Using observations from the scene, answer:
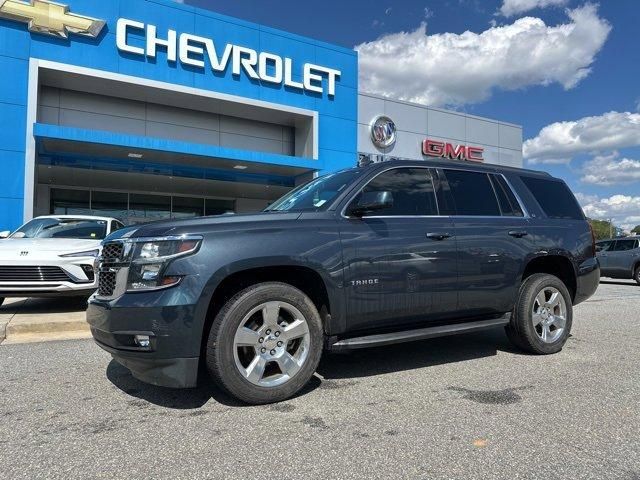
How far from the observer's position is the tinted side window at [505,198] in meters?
5.28

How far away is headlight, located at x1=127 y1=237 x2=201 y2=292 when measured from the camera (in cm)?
347

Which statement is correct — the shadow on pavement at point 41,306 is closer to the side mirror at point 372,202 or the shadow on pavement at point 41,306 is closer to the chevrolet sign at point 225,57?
the side mirror at point 372,202

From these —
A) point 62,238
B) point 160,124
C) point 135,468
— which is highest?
point 160,124

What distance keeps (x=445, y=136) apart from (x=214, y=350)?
78.4ft

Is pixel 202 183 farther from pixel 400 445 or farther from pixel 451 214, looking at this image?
pixel 400 445

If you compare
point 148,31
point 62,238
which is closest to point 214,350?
point 62,238

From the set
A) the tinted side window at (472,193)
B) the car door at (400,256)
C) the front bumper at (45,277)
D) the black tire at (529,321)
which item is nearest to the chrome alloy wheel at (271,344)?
the car door at (400,256)

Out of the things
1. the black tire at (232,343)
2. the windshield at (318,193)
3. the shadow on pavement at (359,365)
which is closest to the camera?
the black tire at (232,343)

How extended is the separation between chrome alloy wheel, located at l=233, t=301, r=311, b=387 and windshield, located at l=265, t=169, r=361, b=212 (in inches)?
38.3

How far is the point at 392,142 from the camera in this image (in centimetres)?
2328

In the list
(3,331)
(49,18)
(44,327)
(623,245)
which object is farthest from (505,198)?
(49,18)

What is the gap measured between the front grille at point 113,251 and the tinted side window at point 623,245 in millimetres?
18399

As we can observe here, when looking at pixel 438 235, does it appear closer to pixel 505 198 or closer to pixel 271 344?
pixel 505 198

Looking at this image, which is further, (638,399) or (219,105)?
(219,105)
